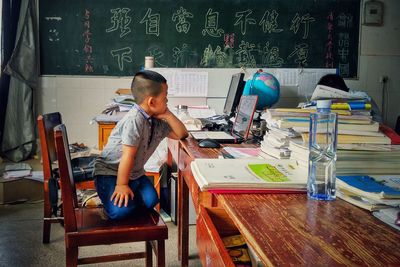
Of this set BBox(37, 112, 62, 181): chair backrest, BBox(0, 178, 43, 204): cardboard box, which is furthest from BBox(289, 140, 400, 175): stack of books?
BBox(0, 178, 43, 204): cardboard box

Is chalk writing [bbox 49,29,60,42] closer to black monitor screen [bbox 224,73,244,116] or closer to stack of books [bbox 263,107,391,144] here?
black monitor screen [bbox 224,73,244,116]

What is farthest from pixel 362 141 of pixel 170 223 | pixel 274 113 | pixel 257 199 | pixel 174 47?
pixel 174 47

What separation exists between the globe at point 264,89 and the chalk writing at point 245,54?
1.46 m

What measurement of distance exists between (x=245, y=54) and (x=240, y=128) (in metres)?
2.54

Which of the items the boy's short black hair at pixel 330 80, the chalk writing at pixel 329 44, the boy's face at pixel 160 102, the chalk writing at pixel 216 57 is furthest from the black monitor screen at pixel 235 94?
the chalk writing at pixel 329 44

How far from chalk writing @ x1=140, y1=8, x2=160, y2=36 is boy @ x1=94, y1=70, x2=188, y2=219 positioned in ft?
8.85

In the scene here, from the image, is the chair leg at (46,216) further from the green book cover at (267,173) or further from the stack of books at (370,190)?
the stack of books at (370,190)

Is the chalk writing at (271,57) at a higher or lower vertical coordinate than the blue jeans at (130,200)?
higher

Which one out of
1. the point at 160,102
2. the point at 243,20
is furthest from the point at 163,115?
the point at 243,20

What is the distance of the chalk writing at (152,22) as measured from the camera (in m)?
4.50

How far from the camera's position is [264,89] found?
3211mm

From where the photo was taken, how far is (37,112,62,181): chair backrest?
7.45ft

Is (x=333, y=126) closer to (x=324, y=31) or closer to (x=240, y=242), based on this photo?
(x=240, y=242)

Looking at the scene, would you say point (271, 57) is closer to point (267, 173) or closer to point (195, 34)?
point (195, 34)
